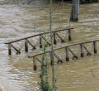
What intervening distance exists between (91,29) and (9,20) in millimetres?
10401

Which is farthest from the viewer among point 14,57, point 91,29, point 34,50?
point 91,29

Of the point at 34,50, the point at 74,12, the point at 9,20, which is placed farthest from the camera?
the point at 9,20

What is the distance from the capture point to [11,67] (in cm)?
1091

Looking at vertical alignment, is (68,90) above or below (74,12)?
below

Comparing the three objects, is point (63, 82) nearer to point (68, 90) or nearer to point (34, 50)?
point (68, 90)

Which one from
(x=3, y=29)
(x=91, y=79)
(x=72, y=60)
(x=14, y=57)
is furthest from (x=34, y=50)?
(x=3, y=29)

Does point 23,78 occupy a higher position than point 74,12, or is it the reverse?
point 74,12

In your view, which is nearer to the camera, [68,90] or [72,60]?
[68,90]

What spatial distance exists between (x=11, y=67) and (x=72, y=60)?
128 inches

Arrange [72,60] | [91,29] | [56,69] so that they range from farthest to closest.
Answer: [91,29] → [72,60] → [56,69]

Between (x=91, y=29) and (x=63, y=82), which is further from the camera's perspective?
(x=91, y=29)

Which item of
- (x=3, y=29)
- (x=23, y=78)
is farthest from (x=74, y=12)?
(x=23, y=78)

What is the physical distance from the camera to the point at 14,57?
1277 cm

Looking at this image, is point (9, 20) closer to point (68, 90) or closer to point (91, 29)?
point (91, 29)
